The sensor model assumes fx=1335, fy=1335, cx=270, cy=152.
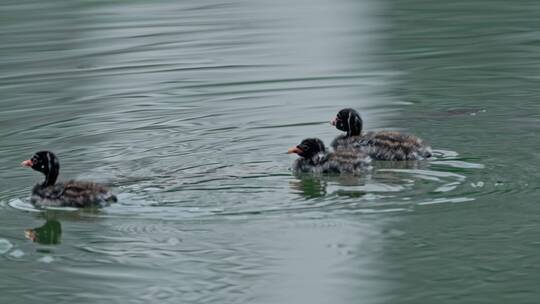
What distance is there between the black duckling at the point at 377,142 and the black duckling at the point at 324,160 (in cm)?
32

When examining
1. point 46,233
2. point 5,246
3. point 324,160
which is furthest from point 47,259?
point 324,160

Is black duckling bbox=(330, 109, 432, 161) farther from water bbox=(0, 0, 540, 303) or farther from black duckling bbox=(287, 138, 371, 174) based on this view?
black duckling bbox=(287, 138, 371, 174)

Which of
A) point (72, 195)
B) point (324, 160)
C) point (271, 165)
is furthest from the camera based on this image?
point (271, 165)

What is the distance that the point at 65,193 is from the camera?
410 inches

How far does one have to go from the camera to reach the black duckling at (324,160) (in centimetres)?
1104

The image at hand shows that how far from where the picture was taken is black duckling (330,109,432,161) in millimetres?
11328

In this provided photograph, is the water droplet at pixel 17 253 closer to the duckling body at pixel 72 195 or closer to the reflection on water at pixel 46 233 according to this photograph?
the reflection on water at pixel 46 233

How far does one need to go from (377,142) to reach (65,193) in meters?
2.88

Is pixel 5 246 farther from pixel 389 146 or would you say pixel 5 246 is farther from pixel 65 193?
pixel 389 146

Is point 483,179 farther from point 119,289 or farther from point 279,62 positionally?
point 279,62

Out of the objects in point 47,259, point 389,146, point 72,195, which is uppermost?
point 389,146

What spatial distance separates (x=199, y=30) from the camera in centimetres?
2169

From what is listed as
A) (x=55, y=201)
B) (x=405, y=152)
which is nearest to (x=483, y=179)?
(x=405, y=152)

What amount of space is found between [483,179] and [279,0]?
16.5 meters
